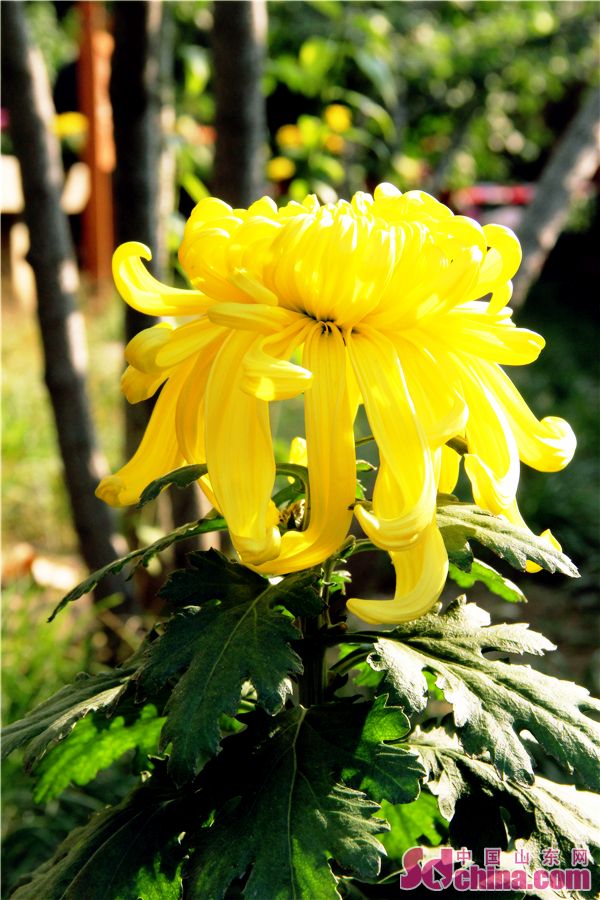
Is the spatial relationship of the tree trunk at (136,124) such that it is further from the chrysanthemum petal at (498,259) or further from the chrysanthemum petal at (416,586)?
the chrysanthemum petal at (416,586)

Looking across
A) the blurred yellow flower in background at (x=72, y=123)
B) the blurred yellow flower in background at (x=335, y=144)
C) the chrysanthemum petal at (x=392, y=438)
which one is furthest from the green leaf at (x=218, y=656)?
the blurred yellow flower in background at (x=72, y=123)

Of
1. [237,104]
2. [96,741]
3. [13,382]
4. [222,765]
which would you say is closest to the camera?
[222,765]

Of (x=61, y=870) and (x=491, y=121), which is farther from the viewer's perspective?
(x=491, y=121)

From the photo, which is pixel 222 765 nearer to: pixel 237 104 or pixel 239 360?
pixel 239 360

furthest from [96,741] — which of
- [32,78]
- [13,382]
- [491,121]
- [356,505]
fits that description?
[491,121]

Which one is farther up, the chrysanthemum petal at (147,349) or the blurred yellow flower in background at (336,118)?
the chrysanthemum petal at (147,349)

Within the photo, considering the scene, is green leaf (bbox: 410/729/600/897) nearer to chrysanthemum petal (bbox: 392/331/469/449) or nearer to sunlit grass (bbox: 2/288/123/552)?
chrysanthemum petal (bbox: 392/331/469/449)
